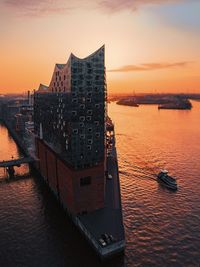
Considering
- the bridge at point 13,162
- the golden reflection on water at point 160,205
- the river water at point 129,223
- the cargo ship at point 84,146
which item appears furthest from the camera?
the bridge at point 13,162

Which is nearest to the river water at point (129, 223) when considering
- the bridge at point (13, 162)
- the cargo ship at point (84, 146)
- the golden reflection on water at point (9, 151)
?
the golden reflection on water at point (9, 151)

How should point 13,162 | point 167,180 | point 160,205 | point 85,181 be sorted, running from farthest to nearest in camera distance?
1. point 13,162
2. point 167,180
3. point 160,205
4. point 85,181

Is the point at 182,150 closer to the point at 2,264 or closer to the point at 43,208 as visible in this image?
the point at 43,208

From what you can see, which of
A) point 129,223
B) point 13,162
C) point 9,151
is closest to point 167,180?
point 129,223

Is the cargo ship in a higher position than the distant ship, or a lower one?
higher

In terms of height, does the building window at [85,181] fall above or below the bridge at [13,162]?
above

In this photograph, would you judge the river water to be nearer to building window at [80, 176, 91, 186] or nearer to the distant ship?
the distant ship

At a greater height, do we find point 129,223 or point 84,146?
point 84,146

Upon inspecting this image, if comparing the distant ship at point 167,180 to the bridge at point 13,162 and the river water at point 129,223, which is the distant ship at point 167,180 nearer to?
the river water at point 129,223

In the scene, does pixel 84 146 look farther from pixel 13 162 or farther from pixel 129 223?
pixel 13 162

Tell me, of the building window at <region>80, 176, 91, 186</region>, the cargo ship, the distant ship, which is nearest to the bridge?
the cargo ship

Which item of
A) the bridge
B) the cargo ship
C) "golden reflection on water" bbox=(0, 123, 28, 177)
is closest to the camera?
the cargo ship

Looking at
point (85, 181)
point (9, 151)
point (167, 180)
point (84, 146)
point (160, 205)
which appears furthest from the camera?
point (9, 151)
